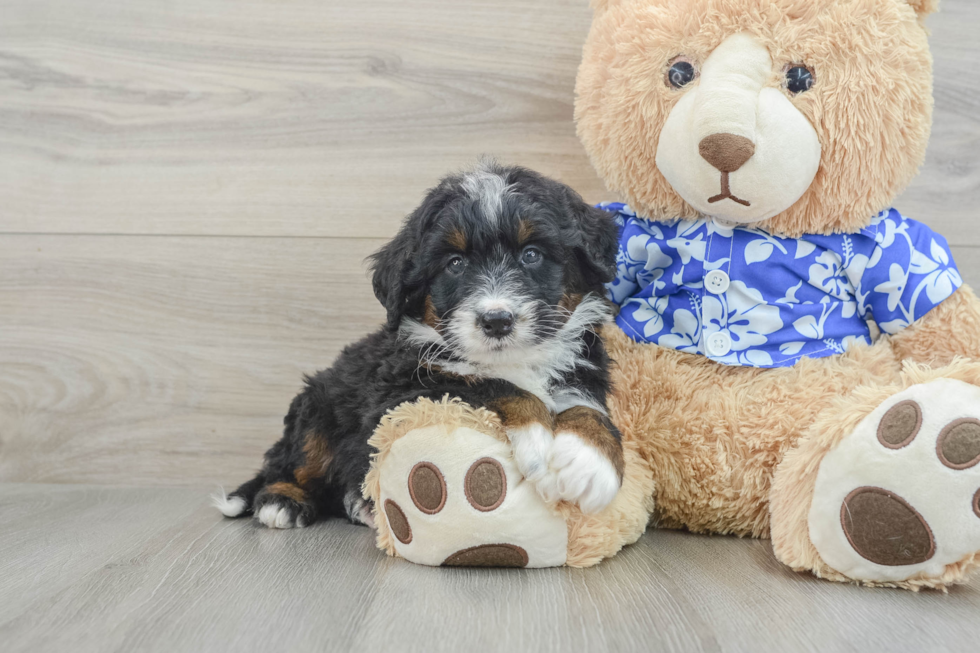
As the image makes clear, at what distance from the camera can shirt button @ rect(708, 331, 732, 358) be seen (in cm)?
192

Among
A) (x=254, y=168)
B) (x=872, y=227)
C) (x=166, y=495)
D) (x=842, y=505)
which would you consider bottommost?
(x=166, y=495)

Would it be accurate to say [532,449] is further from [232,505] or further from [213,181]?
[213,181]

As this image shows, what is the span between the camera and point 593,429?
63.3 inches

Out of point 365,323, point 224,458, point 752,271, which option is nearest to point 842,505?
point 752,271

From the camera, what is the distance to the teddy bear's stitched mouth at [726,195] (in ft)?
5.87

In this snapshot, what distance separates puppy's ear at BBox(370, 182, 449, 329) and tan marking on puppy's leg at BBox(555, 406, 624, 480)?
0.44m

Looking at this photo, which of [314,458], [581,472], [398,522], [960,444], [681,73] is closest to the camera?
[960,444]

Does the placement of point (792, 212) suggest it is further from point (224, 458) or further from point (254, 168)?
point (224, 458)

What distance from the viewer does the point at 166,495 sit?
2.58 metres

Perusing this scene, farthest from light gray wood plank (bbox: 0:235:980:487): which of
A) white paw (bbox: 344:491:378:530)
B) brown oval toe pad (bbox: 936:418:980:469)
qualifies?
brown oval toe pad (bbox: 936:418:980:469)

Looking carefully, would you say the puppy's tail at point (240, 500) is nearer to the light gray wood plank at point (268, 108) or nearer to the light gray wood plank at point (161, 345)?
the light gray wood plank at point (161, 345)

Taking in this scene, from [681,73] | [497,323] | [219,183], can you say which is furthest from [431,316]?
[219,183]

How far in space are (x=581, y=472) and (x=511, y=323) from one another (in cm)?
33

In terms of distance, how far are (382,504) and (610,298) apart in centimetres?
87
